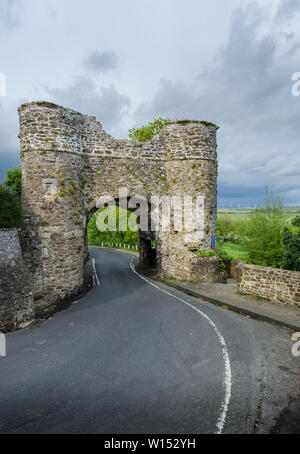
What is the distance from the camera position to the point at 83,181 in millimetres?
14148

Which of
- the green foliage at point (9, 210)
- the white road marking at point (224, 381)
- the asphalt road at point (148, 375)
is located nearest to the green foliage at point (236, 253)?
the white road marking at point (224, 381)

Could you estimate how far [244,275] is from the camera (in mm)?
12594

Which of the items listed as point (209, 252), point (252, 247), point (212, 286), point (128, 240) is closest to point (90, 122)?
point (209, 252)

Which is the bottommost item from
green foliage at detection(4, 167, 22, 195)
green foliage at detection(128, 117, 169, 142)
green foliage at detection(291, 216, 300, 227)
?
green foliage at detection(291, 216, 300, 227)

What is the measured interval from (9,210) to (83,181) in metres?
4.34

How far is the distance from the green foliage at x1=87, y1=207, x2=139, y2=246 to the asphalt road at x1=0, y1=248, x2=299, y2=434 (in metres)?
28.5

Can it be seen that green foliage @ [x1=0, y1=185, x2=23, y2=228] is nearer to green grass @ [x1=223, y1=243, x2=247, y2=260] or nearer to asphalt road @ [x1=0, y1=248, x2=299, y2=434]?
asphalt road @ [x1=0, y1=248, x2=299, y2=434]

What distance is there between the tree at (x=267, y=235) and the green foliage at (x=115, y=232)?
17817mm

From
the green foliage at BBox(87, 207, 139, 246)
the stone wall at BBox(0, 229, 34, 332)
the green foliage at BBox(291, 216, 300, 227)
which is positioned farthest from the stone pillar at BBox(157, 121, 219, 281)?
the green foliage at BBox(87, 207, 139, 246)

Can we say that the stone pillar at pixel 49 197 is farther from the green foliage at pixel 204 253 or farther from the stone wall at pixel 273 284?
the stone wall at pixel 273 284

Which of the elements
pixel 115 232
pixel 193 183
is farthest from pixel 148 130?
pixel 115 232

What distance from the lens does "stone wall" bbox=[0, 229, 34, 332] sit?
9392 mm

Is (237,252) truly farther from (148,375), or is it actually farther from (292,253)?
(148,375)

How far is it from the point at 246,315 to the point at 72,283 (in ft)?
27.5
